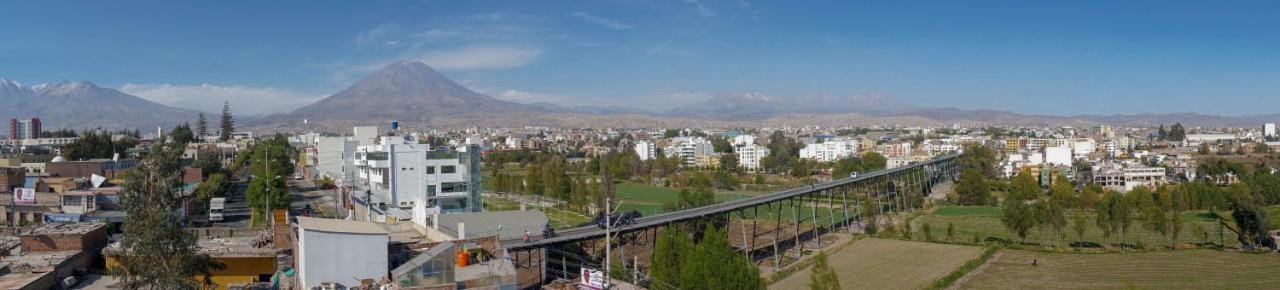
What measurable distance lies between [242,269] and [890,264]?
17.2 m

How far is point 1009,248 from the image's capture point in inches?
1132

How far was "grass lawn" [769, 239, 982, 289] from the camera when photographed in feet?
74.7

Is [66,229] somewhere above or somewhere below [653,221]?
above

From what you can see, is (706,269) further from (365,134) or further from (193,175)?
(365,134)

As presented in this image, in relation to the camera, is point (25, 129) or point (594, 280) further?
point (25, 129)

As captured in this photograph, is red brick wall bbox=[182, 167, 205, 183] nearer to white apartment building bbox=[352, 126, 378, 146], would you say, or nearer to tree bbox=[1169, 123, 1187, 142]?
white apartment building bbox=[352, 126, 378, 146]

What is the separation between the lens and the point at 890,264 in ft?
84.6

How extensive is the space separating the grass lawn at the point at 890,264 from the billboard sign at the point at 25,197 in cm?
2386

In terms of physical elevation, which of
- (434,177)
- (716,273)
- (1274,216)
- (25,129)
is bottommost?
(1274,216)

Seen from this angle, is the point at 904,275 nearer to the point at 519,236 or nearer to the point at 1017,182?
the point at 519,236

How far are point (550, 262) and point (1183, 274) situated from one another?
639 inches

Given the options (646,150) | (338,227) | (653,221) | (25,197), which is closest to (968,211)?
(653,221)

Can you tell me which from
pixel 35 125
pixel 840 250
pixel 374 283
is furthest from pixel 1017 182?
pixel 35 125

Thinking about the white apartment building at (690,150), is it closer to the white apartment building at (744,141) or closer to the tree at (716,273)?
the white apartment building at (744,141)
